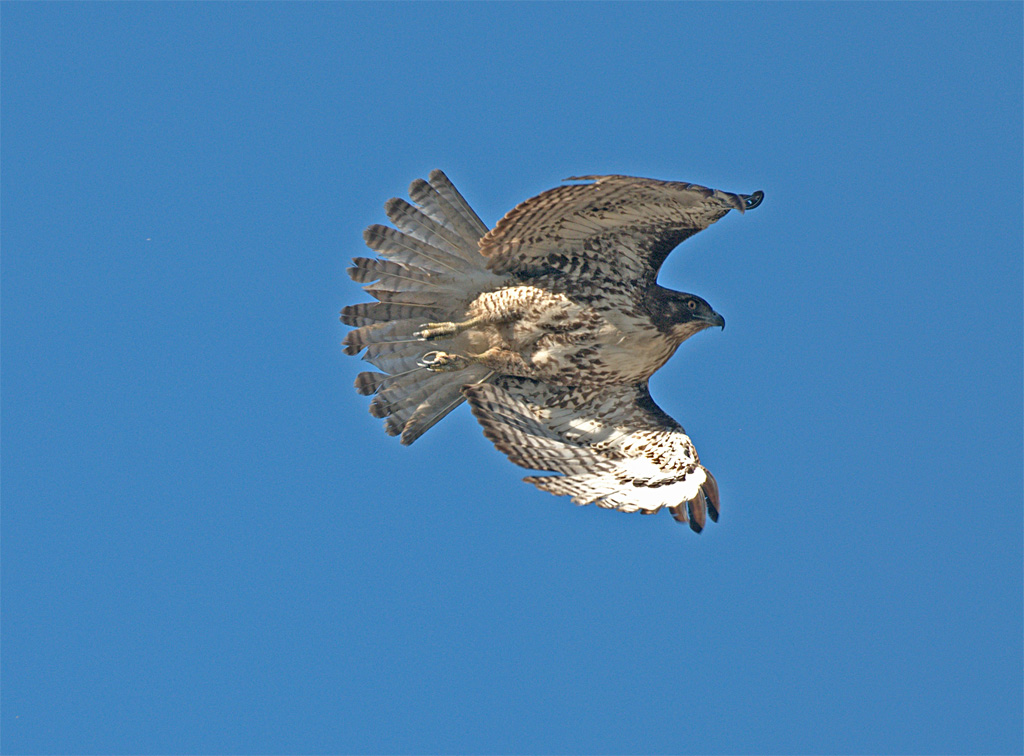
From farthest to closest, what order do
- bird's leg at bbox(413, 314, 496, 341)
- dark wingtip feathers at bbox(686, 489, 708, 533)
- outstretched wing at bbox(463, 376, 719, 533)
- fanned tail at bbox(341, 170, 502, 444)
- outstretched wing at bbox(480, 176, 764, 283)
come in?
bird's leg at bbox(413, 314, 496, 341)
fanned tail at bbox(341, 170, 502, 444)
dark wingtip feathers at bbox(686, 489, 708, 533)
outstretched wing at bbox(463, 376, 719, 533)
outstretched wing at bbox(480, 176, 764, 283)

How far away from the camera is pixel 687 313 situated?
34.7 ft

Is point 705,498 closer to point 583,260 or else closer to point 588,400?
point 588,400

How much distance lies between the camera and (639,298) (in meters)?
10.5

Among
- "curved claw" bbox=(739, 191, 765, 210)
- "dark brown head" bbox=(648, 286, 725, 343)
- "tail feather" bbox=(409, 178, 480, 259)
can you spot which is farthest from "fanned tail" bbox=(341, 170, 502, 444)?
"curved claw" bbox=(739, 191, 765, 210)

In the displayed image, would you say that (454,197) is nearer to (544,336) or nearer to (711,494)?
→ (544,336)

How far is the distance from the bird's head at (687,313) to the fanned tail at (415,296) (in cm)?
146

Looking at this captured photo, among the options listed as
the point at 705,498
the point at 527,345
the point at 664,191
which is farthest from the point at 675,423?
the point at 664,191

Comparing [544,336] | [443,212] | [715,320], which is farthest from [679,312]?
[443,212]

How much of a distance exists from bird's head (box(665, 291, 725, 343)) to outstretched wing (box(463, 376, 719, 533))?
2.21 feet

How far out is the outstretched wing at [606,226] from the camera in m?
9.38

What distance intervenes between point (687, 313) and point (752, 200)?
63.4 inches

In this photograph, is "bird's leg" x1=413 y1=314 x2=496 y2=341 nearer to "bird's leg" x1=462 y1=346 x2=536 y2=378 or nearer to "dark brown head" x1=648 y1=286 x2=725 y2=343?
"bird's leg" x1=462 y1=346 x2=536 y2=378

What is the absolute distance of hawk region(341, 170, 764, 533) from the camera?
10266 millimetres

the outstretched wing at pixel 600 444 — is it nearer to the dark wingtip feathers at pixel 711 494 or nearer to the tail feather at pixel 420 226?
the dark wingtip feathers at pixel 711 494
